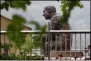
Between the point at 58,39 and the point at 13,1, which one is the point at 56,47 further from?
the point at 13,1

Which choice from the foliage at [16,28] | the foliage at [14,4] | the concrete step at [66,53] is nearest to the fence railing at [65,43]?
the concrete step at [66,53]

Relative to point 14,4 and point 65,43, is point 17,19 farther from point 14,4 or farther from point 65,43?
point 65,43

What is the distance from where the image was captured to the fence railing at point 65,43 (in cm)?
485

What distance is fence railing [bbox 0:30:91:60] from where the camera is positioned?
4848 mm

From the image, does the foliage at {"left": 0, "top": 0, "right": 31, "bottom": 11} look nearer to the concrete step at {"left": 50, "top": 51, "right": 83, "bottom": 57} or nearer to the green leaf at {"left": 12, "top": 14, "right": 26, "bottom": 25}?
the green leaf at {"left": 12, "top": 14, "right": 26, "bottom": 25}

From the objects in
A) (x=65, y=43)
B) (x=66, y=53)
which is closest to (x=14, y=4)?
(x=66, y=53)

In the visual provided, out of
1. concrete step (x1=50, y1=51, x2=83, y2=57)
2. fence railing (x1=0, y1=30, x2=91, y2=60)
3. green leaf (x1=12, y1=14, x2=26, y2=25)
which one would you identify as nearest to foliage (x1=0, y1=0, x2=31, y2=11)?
green leaf (x1=12, y1=14, x2=26, y2=25)

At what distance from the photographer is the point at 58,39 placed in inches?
200

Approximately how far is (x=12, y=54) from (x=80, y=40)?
1238mm

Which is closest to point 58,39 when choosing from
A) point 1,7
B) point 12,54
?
point 12,54

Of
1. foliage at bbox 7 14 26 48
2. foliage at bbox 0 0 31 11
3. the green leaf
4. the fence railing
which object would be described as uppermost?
foliage at bbox 0 0 31 11

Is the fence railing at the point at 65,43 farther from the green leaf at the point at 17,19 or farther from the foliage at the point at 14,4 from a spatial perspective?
the green leaf at the point at 17,19

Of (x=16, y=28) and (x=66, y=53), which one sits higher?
(x=16, y=28)

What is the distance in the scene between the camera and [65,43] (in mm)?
5273
